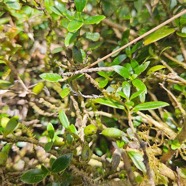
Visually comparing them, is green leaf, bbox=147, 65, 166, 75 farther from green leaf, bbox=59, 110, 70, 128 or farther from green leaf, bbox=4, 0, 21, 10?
green leaf, bbox=4, 0, 21, 10

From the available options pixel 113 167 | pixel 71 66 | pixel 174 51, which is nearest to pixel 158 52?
pixel 174 51

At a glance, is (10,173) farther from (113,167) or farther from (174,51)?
(174,51)

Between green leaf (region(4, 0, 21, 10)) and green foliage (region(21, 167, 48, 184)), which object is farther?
green leaf (region(4, 0, 21, 10))

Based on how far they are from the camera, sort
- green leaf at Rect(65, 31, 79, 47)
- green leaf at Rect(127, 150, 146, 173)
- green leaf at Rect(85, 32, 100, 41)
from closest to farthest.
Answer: green leaf at Rect(127, 150, 146, 173), green leaf at Rect(65, 31, 79, 47), green leaf at Rect(85, 32, 100, 41)

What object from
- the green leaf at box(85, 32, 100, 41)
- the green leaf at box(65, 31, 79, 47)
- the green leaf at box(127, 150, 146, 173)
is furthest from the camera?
the green leaf at box(85, 32, 100, 41)

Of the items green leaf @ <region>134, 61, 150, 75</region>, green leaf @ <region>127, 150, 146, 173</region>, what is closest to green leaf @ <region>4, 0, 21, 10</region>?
green leaf @ <region>134, 61, 150, 75</region>
